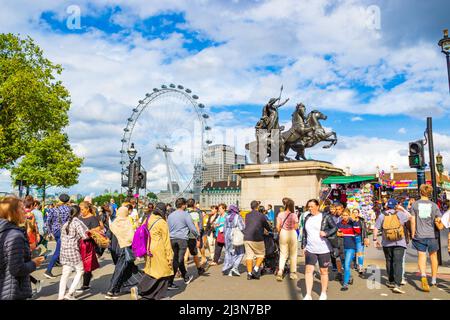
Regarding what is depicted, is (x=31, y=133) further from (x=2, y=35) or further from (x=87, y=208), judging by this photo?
(x=87, y=208)

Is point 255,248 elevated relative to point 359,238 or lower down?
lower down

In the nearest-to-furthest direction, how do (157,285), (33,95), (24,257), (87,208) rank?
(24,257) → (157,285) → (87,208) → (33,95)

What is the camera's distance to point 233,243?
9914 millimetres

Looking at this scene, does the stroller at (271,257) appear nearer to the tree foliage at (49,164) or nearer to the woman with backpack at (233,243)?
the woman with backpack at (233,243)

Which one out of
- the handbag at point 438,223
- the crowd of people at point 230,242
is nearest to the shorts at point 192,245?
the crowd of people at point 230,242

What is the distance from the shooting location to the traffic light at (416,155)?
1051cm

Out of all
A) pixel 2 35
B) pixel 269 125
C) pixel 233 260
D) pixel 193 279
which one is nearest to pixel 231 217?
pixel 233 260

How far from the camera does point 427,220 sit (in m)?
7.63

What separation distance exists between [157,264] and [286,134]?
55.7 ft

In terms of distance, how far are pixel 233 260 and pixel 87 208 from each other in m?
3.84

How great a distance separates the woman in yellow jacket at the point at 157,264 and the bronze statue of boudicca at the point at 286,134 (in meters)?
16.1

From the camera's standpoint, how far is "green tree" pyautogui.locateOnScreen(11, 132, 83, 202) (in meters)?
28.0

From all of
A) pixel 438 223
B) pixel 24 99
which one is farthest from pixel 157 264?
pixel 24 99

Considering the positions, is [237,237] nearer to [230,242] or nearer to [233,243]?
[233,243]
